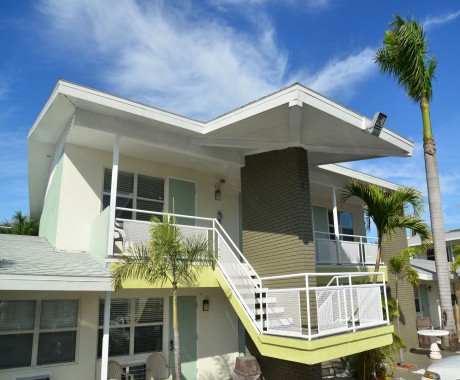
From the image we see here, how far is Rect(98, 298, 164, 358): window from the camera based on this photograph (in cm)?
940

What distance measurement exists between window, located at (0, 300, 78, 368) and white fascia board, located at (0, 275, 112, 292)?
2.01m

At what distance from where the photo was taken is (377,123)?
29.6 feet

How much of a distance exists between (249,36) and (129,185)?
661cm

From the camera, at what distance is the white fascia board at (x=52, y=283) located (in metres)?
6.48

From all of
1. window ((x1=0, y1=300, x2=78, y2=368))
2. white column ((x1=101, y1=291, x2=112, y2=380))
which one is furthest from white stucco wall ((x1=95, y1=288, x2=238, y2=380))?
white column ((x1=101, y1=291, x2=112, y2=380))

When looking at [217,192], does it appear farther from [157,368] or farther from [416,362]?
[416,362]

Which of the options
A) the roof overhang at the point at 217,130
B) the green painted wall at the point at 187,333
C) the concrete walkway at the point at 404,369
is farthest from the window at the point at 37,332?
the concrete walkway at the point at 404,369

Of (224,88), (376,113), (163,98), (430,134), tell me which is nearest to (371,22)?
(430,134)

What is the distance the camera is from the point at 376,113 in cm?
896

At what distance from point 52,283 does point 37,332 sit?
2.30 meters

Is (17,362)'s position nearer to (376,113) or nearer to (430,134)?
(376,113)

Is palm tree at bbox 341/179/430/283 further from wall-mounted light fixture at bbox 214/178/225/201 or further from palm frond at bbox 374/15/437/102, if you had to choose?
palm frond at bbox 374/15/437/102

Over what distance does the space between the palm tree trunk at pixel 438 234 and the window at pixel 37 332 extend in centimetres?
1328

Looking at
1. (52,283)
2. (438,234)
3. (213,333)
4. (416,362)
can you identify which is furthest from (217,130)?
(416,362)
